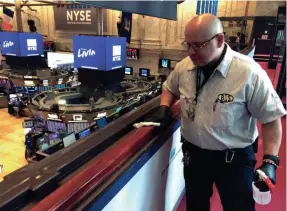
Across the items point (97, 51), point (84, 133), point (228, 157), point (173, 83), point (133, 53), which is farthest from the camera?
point (133, 53)

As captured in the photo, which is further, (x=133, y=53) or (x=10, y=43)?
(x=133, y=53)

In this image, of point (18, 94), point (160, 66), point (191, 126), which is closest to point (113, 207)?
point (191, 126)

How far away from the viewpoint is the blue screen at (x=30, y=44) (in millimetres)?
9648

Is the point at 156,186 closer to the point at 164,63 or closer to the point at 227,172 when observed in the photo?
the point at 227,172

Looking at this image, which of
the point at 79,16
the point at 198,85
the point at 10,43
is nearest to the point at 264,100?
the point at 198,85

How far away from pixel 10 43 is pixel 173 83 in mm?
9998

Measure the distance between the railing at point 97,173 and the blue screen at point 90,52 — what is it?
4.20 meters

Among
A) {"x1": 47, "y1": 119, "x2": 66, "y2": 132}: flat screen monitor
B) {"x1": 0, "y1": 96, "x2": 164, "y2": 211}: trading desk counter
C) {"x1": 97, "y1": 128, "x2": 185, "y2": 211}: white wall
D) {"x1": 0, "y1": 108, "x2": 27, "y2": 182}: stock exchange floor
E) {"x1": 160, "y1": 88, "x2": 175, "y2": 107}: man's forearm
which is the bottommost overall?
{"x1": 0, "y1": 108, "x2": 27, "y2": 182}: stock exchange floor

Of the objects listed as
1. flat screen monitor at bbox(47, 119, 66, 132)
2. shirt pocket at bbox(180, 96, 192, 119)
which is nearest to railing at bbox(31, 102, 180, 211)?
shirt pocket at bbox(180, 96, 192, 119)

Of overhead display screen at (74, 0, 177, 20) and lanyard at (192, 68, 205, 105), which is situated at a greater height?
overhead display screen at (74, 0, 177, 20)

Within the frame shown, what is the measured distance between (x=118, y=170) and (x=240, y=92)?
763mm

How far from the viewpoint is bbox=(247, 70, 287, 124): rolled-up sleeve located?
1289mm

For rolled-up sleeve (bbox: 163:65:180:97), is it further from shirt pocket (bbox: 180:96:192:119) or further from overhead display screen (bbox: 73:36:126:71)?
overhead display screen (bbox: 73:36:126:71)

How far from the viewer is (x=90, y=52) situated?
5594 millimetres
